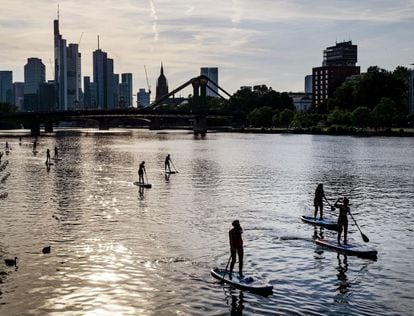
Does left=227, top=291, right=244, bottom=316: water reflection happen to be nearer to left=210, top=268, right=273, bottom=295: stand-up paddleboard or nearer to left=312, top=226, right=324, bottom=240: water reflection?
left=210, top=268, right=273, bottom=295: stand-up paddleboard

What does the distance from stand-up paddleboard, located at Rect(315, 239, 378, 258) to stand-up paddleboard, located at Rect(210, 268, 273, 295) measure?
815 centimetres

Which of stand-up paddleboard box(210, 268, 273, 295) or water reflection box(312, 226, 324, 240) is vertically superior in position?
water reflection box(312, 226, 324, 240)

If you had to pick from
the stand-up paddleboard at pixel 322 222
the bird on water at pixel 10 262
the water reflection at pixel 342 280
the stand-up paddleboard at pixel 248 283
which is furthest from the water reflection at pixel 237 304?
the stand-up paddleboard at pixel 322 222

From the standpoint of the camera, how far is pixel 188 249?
36531 mm

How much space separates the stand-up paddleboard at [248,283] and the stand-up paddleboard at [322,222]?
49.4ft

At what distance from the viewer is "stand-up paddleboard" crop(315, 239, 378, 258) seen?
3456 cm

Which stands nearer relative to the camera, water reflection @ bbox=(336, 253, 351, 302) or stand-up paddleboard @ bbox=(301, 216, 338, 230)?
water reflection @ bbox=(336, 253, 351, 302)

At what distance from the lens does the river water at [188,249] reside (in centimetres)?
2719

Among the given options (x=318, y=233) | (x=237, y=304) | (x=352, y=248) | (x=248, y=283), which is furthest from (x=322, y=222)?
(x=237, y=304)

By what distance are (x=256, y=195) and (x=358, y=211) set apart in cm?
1385

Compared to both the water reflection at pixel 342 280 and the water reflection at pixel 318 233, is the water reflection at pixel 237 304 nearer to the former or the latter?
the water reflection at pixel 342 280

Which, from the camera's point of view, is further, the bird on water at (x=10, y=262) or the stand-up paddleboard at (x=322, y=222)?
the stand-up paddleboard at (x=322, y=222)

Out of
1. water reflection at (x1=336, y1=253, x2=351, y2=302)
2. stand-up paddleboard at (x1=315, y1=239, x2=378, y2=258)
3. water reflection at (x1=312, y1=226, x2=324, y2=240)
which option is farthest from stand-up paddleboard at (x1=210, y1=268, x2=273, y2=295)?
water reflection at (x1=312, y1=226, x2=324, y2=240)

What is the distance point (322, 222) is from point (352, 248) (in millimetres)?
8892
